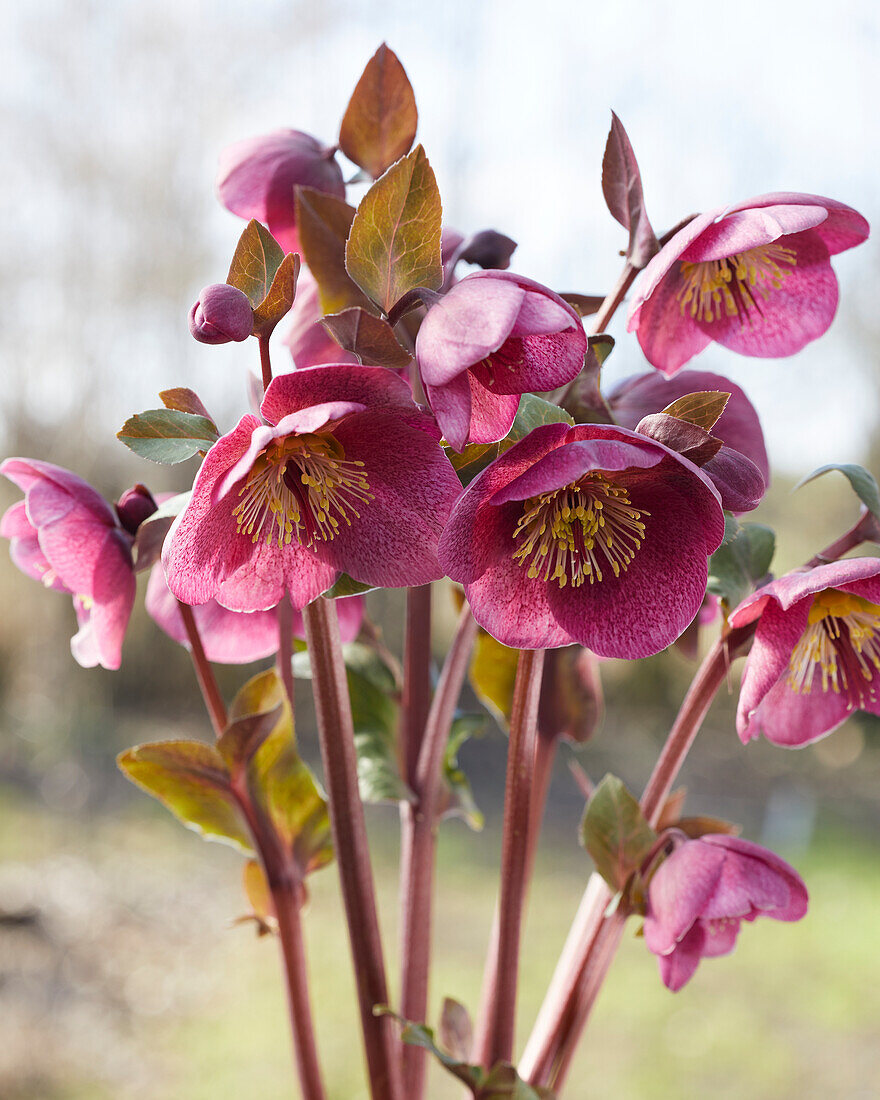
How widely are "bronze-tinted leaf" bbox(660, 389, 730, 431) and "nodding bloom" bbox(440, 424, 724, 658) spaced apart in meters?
0.01

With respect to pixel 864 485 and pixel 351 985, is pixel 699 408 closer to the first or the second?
pixel 864 485

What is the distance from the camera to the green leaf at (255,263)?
9.4 inches

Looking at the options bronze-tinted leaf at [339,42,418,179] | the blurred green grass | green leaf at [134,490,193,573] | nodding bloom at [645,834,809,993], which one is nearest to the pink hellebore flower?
bronze-tinted leaf at [339,42,418,179]

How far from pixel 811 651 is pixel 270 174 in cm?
24

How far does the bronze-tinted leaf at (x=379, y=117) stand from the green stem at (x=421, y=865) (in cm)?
18

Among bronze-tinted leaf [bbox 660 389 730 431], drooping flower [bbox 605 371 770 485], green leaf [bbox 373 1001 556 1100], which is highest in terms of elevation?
bronze-tinted leaf [bbox 660 389 730 431]

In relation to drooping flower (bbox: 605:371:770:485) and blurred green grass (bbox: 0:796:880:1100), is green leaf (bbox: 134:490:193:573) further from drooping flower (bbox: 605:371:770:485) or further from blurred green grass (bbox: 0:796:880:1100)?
blurred green grass (bbox: 0:796:880:1100)

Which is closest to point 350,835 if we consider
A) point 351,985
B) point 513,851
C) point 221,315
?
point 513,851

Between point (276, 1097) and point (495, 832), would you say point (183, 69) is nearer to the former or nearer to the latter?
point (495, 832)

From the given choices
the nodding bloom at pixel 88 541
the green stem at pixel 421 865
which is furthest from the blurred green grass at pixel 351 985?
the nodding bloom at pixel 88 541

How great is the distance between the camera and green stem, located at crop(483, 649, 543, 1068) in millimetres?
284

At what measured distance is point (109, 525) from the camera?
0.31m

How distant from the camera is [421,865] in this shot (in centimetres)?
37

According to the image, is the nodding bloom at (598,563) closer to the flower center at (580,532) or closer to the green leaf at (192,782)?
the flower center at (580,532)
